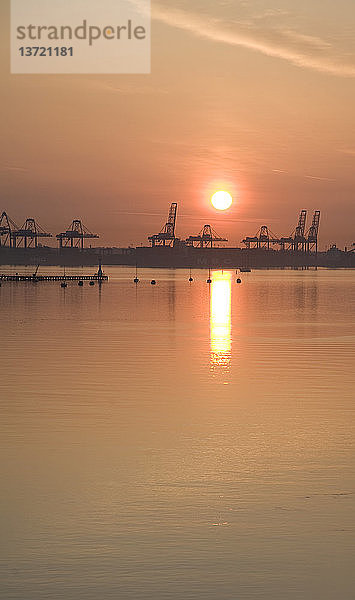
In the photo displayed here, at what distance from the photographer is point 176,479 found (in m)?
14.0

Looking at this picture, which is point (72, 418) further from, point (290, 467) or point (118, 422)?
point (290, 467)

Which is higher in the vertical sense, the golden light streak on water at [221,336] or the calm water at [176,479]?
the golden light streak on water at [221,336]

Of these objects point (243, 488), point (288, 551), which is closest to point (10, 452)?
point (243, 488)

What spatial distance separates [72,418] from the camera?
1944 centimetres

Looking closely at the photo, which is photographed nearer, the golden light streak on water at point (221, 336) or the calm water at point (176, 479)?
the calm water at point (176, 479)

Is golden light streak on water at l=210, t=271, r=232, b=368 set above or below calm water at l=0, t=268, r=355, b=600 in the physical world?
above

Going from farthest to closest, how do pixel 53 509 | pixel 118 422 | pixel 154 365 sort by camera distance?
pixel 154 365 < pixel 118 422 < pixel 53 509

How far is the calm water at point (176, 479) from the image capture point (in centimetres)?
977

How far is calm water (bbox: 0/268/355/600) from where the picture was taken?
384 inches

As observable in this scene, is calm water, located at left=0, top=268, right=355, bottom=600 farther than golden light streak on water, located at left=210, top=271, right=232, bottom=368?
No

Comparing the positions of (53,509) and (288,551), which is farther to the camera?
(53,509)

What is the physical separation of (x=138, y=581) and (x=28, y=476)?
5049mm

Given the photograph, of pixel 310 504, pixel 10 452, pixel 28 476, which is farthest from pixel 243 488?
pixel 10 452

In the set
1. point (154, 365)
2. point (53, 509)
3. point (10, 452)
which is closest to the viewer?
point (53, 509)
